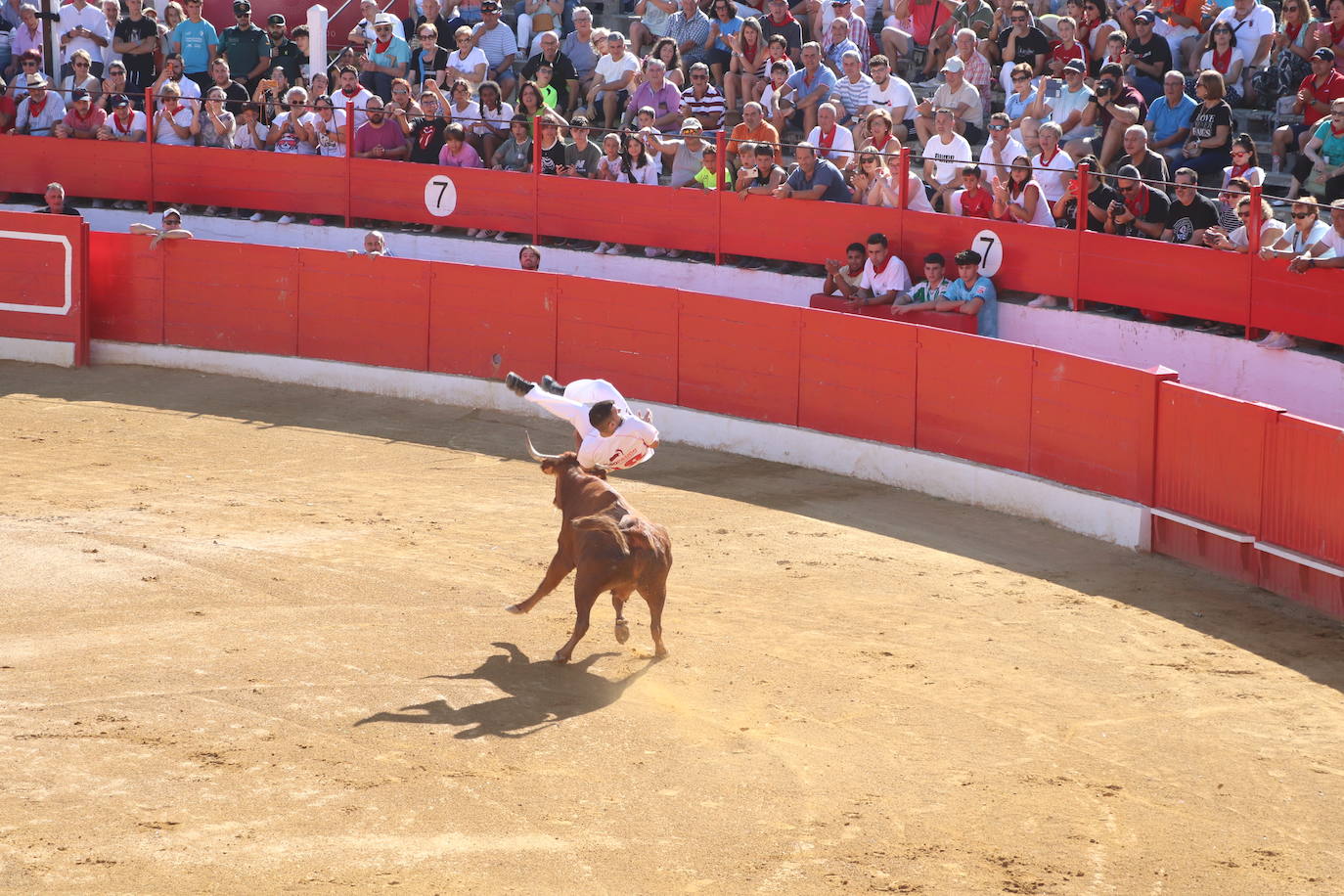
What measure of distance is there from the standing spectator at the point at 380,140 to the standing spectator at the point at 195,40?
2352mm

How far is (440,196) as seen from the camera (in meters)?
17.4

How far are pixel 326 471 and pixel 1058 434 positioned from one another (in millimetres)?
5434

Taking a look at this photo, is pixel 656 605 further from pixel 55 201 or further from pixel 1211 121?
pixel 55 201

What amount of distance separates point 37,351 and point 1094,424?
1026cm

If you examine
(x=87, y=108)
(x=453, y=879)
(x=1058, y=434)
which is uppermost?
(x=87, y=108)

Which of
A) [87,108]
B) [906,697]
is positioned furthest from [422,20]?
[906,697]

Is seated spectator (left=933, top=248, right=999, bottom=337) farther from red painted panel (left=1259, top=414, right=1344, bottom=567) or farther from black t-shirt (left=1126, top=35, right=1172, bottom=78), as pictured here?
red painted panel (left=1259, top=414, right=1344, bottom=567)

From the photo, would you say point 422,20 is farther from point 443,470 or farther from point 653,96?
point 443,470

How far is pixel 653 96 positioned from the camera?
54.0ft

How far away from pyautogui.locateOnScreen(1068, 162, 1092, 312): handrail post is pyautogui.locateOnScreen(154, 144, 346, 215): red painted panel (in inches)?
314

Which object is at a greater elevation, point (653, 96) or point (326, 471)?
point (653, 96)

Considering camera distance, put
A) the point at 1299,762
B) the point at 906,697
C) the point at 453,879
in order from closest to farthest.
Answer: the point at 453,879
the point at 1299,762
the point at 906,697

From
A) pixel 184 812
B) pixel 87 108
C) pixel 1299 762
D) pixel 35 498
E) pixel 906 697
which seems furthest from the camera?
pixel 87 108

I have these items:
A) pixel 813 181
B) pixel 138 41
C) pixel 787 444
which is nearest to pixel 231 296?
pixel 138 41
